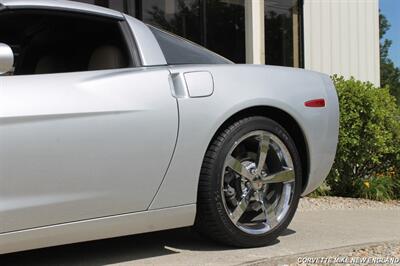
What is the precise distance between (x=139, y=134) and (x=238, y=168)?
30.2 inches

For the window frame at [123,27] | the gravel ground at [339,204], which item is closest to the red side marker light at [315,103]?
the window frame at [123,27]

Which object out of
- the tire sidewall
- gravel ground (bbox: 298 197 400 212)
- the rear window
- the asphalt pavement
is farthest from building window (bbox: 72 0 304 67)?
the tire sidewall

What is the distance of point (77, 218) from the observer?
3158 millimetres

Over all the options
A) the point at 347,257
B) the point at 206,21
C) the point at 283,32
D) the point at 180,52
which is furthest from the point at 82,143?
the point at 283,32

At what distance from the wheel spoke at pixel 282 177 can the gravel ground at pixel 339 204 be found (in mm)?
1778

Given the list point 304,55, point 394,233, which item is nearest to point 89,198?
point 394,233

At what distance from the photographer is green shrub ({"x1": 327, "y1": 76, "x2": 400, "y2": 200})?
21.5 ft

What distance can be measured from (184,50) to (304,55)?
6.57 meters

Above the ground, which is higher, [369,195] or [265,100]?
[265,100]

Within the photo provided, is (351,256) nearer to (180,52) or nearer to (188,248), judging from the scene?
(188,248)

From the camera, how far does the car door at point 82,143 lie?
2951 millimetres

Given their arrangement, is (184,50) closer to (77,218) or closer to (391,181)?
(77,218)

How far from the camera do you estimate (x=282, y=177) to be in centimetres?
395

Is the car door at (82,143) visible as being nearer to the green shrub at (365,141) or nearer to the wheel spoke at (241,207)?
the wheel spoke at (241,207)
